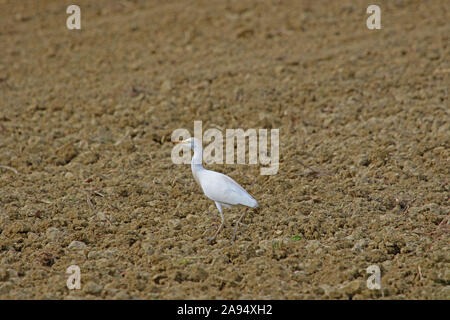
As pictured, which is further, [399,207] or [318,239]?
[399,207]

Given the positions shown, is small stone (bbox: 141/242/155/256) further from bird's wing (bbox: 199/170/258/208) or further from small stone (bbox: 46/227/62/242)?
small stone (bbox: 46/227/62/242)

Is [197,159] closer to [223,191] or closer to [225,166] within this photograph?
[223,191]

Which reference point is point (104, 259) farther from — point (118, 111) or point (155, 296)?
point (118, 111)

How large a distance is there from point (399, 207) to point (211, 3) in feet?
26.9

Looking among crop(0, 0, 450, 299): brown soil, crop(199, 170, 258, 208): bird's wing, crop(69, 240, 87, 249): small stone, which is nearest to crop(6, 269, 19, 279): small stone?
crop(0, 0, 450, 299): brown soil

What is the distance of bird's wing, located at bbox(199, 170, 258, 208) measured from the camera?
5.45m

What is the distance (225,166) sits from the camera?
7094mm

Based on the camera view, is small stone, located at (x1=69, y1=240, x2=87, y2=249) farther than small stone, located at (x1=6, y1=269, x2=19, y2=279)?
Yes

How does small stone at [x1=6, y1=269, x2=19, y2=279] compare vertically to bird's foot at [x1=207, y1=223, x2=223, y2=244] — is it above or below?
below

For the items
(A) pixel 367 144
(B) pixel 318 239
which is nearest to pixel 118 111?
(A) pixel 367 144

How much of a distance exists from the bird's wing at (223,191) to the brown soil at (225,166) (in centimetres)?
33

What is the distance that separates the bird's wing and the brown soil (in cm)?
33

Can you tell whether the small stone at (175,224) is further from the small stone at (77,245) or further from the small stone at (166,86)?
the small stone at (166,86)

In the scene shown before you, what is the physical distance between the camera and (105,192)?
6.41 metres
